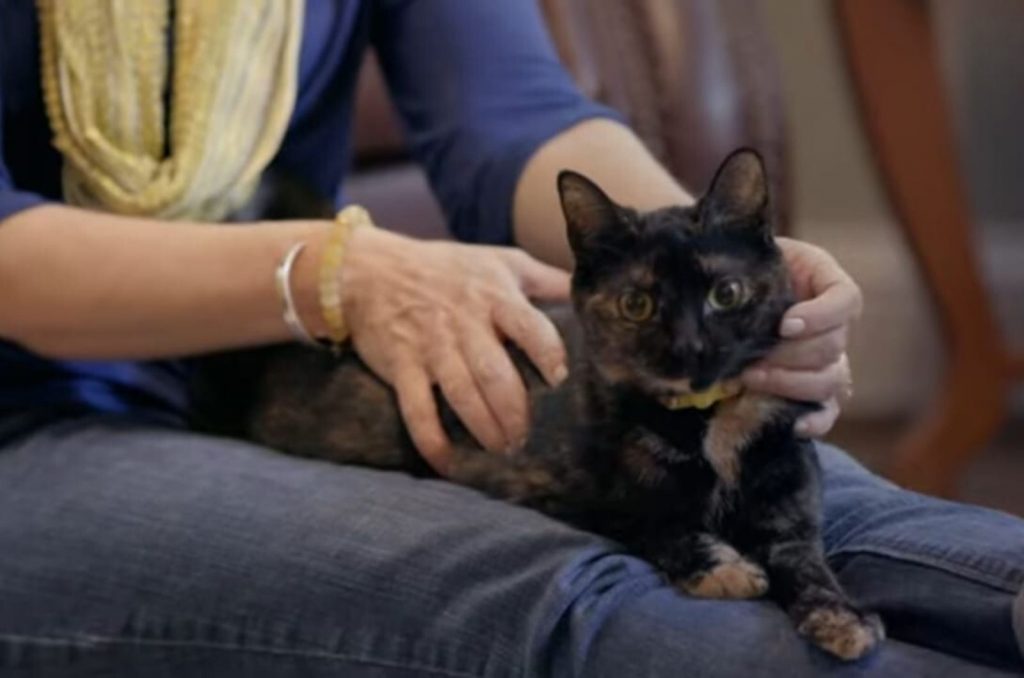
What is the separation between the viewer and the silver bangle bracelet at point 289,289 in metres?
1.04

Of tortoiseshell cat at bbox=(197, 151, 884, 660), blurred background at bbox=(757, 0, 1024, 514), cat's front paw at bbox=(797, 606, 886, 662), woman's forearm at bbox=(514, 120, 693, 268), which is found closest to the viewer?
cat's front paw at bbox=(797, 606, 886, 662)

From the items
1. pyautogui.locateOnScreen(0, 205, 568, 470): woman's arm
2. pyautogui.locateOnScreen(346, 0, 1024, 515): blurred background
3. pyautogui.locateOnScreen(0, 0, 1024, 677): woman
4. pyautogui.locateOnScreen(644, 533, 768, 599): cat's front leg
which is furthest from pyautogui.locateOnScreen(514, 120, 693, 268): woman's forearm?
pyautogui.locateOnScreen(346, 0, 1024, 515): blurred background

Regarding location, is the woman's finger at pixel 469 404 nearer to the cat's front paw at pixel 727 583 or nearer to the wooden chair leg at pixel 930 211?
the cat's front paw at pixel 727 583

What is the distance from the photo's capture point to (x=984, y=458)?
236 cm

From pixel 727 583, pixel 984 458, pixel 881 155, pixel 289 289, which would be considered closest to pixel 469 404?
pixel 289 289

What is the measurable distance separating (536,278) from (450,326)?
69mm

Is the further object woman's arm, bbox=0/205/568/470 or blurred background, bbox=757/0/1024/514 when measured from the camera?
blurred background, bbox=757/0/1024/514

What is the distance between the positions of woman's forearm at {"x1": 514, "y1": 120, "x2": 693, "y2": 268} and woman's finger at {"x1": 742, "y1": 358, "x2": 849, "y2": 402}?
0.82 feet

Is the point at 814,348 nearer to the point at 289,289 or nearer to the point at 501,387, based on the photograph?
the point at 501,387

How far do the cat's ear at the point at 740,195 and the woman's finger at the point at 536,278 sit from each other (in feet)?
0.60

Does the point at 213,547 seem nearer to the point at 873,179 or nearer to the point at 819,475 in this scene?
the point at 819,475

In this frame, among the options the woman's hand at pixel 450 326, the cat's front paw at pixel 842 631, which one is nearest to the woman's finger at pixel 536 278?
the woman's hand at pixel 450 326

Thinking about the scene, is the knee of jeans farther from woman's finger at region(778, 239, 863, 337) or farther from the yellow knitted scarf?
the yellow knitted scarf

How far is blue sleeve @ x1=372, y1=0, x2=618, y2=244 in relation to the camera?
1220mm
